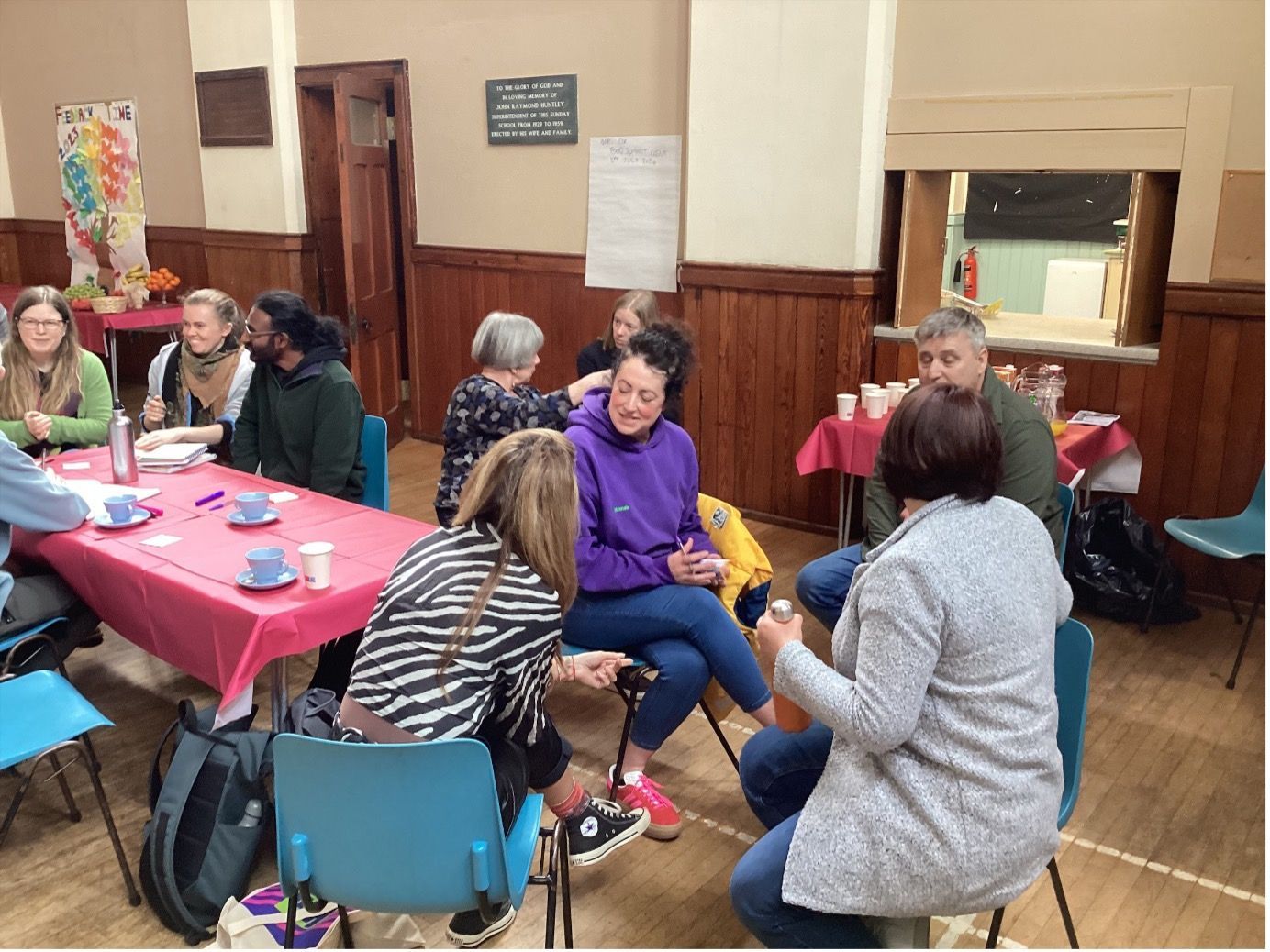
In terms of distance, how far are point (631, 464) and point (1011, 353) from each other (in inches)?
87.9

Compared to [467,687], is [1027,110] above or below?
above

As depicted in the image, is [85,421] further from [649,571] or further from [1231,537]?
[1231,537]

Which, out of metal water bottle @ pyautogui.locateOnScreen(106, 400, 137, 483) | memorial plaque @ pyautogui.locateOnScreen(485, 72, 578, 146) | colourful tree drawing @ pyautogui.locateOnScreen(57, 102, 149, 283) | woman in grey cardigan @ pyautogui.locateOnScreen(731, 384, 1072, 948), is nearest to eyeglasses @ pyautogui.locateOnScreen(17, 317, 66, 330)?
metal water bottle @ pyautogui.locateOnScreen(106, 400, 137, 483)

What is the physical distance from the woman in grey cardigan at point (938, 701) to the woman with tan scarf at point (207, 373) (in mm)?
2625

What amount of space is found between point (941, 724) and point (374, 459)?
7.61ft

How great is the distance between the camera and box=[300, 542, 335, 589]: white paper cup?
221 cm

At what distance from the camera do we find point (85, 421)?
3.67 meters

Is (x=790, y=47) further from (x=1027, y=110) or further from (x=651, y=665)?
(x=651, y=665)

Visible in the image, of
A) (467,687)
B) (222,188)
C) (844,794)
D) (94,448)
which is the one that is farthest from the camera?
(222,188)

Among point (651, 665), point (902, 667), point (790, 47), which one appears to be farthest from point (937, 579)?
point (790, 47)

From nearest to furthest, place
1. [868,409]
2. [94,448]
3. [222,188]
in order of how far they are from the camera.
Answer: [94,448] < [868,409] < [222,188]

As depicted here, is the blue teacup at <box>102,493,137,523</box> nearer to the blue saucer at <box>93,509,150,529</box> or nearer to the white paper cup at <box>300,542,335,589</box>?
the blue saucer at <box>93,509,150,529</box>

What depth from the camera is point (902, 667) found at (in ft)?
4.82

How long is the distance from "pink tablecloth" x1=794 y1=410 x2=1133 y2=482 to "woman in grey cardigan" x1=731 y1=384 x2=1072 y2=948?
2.22 meters
